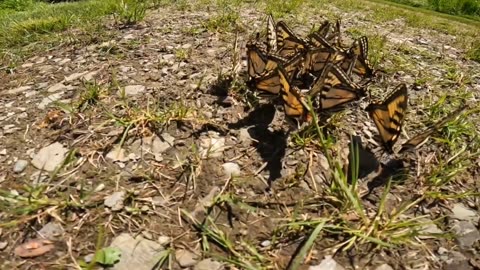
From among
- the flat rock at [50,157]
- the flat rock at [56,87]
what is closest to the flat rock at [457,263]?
the flat rock at [50,157]

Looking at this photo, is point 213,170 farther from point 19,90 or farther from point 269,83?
point 19,90

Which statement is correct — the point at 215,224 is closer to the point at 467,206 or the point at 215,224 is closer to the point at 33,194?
the point at 33,194

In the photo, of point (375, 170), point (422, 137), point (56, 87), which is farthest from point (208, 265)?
point (56, 87)

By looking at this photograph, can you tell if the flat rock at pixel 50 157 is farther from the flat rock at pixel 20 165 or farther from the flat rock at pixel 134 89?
the flat rock at pixel 134 89

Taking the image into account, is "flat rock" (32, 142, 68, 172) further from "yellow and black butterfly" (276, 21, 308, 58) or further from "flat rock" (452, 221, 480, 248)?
"flat rock" (452, 221, 480, 248)

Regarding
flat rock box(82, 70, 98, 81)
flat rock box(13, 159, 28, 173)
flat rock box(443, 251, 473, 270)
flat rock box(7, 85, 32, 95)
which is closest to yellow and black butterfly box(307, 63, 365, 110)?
flat rock box(443, 251, 473, 270)

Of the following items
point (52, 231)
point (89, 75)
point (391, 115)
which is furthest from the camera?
point (89, 75)
